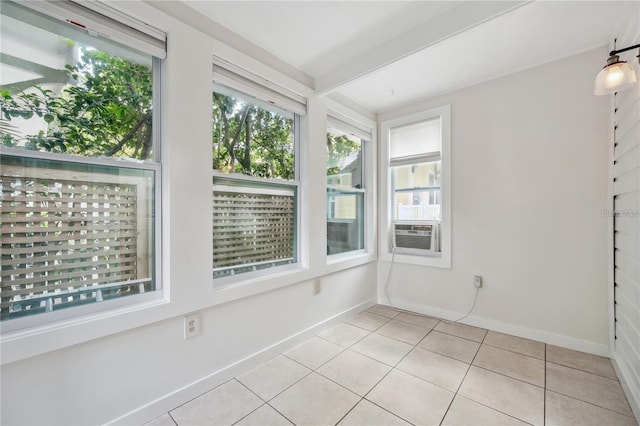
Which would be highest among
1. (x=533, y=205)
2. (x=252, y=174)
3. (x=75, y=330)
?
(x=252, y=174)

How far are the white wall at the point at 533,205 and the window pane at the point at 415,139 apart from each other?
0.23 meters

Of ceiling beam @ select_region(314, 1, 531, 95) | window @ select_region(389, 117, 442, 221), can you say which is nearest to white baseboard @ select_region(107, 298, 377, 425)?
window @ select_region(389, 117, 442, 221)

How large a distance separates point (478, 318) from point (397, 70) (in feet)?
8.20

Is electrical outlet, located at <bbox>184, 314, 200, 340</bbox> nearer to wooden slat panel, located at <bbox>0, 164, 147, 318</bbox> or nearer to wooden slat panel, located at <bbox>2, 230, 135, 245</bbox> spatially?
wooden slat panel, located at <bbox>0, 164, 147, 318</bbox>

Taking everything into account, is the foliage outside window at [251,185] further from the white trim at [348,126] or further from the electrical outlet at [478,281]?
the electrical outlet at [478,281]

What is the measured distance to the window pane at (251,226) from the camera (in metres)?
1.93

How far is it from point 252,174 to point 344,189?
119cm

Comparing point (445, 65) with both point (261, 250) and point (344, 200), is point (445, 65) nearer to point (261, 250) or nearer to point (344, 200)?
point (344, 200)

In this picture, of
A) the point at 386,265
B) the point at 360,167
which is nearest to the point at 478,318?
the point at 386,265

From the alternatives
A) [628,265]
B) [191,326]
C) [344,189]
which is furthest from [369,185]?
[191,326]

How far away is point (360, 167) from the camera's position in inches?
131

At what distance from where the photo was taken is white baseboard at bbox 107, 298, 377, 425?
1.44 m

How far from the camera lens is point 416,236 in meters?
3.07

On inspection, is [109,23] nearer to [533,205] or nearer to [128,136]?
[128,136]
